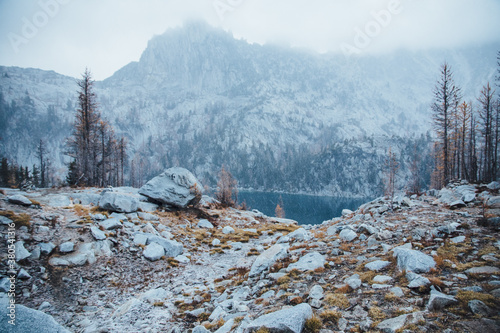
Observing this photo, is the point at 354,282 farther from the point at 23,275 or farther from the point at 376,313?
the point at 23,275

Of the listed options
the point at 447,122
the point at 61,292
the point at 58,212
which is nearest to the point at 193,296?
the point at 61,292

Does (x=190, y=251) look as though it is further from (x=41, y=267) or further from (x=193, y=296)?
(x=41, y=267)

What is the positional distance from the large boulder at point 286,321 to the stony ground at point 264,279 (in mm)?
70

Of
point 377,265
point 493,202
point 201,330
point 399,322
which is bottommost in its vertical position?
point 201,330

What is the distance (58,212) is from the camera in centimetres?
1286

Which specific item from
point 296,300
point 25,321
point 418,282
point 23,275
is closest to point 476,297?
point 418,282

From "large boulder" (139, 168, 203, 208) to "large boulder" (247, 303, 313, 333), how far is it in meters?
18.1

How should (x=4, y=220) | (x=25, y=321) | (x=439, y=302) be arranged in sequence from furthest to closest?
(x=4, y=220) → (x=25, y=321) → (x=439, y=302)

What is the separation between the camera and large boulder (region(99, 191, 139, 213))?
15.7m

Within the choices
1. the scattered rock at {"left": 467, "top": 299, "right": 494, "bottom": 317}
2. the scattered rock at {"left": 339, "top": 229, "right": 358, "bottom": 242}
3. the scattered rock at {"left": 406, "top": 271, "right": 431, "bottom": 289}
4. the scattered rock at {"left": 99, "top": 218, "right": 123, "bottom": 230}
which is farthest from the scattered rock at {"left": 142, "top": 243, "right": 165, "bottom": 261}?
the scattered rock at {"left": 467, "top": 299, "right": 494, "bottom": 317}

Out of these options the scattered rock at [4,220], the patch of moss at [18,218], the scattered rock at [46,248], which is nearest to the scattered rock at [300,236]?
the scattered rock at [46,248]

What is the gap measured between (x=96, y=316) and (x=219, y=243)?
995 centimetres

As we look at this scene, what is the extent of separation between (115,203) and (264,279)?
1241 cm

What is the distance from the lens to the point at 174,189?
22.0m
